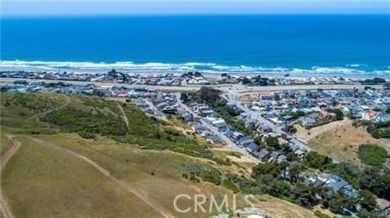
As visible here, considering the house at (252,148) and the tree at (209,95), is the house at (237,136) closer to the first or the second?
the house at (252,148)

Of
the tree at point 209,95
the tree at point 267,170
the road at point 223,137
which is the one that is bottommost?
the road at point 223,137

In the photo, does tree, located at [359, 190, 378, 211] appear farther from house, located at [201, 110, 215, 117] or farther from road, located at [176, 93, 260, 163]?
house, located at [201, 110, 215, 117]

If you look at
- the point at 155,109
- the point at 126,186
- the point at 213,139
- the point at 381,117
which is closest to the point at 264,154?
the point at 213,139

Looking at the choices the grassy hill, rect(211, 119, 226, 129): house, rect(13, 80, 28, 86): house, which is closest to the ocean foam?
rect(13, 80, 28, 86): house

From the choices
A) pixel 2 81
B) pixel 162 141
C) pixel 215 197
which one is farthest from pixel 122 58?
pixel 215 197

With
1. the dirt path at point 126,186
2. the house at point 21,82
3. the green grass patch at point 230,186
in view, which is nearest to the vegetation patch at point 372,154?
the green grass patch at point 230,186

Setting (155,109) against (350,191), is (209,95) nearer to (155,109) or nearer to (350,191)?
(155,109)
